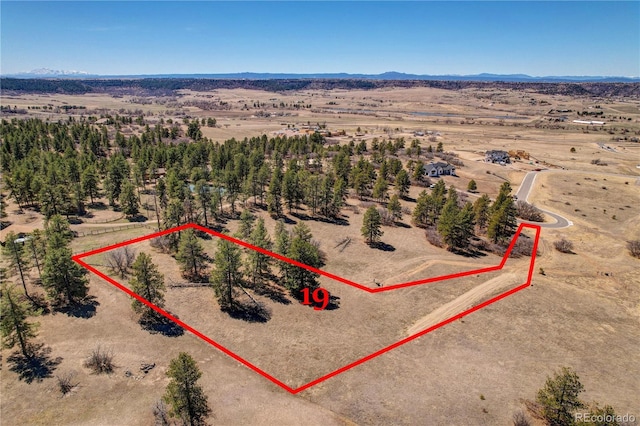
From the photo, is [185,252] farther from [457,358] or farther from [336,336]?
[457,358]

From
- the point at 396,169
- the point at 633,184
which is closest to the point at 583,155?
the point at 633,184

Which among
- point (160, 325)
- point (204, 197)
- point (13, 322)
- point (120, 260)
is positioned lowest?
point (160, 325)

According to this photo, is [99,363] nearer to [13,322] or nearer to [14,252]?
[13,322]

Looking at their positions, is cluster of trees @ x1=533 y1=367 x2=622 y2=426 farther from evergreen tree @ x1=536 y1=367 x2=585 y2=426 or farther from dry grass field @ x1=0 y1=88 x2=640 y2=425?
dry grass field @ x1=0 y1=88 x2=640 y2=425

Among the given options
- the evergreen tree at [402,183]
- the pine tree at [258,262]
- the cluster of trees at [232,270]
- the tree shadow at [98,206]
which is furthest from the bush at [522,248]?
the tree shadow at [98,206]

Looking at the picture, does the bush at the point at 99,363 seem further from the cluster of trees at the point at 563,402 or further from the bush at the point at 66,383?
the cluster of trees at the point at 563,402

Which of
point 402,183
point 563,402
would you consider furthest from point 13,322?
Result: point 402,183
